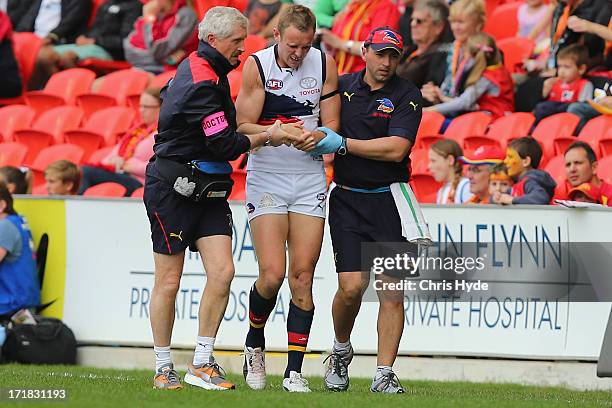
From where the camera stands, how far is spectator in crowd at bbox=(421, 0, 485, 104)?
13984mm

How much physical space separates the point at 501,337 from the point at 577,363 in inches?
25.0

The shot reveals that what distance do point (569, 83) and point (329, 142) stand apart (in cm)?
544

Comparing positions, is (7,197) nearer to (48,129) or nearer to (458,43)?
(48,129)

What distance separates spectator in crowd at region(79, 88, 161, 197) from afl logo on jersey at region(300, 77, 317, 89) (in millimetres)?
5421

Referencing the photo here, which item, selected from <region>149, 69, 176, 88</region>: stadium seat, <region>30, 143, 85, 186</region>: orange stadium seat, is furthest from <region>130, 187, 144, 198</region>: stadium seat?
<region>149, 69, 176, 88</region>: stadium seat

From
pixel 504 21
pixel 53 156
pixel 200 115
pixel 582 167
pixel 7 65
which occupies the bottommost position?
pixel 53 156

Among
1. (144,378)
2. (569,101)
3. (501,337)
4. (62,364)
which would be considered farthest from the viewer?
(569,101)

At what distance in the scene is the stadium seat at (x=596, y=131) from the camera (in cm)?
1258

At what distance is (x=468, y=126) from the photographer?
44.5 feet

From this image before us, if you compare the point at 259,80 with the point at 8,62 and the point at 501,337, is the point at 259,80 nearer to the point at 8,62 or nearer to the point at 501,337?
the point at 501,337

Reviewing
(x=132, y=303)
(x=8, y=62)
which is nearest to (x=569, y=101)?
(x=132, y=303)

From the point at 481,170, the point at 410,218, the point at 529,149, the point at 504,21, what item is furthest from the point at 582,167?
the point at 504,21

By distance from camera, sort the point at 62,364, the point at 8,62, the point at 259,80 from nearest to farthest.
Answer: the point at 259,80
the point at 62,364
the point at 8,62

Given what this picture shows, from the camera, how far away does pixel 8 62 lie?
17.2 metres
